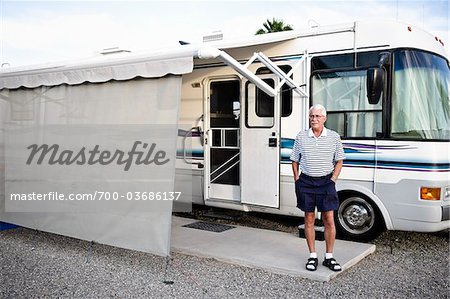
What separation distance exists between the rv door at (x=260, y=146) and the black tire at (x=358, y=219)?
2.78ft

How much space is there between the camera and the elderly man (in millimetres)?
4727

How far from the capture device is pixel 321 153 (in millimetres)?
4730

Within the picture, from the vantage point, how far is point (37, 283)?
466 cm

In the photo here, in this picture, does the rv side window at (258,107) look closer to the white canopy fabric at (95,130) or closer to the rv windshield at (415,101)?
the rv windshield at (415,101)

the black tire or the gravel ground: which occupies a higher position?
the black tire

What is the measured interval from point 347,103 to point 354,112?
143 mm

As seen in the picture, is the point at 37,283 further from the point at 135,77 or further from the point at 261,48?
the point at 261,48

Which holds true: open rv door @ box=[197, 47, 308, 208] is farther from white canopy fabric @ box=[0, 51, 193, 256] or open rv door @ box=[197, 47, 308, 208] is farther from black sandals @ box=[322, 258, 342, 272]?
white canopy fabric @ box=[0, 51, 193, 256]

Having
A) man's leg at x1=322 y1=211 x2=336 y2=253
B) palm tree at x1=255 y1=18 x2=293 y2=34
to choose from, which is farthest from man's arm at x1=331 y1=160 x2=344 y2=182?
palm tree at x1=255 y1=18 x2=293 y2=34

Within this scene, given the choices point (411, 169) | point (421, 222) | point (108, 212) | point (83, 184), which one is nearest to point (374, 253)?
point (421, 222)

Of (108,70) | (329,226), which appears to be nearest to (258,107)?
(108,70)

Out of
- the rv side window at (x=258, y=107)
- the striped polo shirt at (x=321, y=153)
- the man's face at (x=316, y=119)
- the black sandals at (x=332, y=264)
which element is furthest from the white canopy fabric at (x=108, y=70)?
the black sandals at (x=332, y=264)

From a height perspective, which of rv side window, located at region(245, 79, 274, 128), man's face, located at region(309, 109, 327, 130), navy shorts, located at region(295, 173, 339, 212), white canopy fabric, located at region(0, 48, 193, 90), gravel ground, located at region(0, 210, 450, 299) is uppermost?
white canopy fabric, located at region(0, 48, 193, 90)

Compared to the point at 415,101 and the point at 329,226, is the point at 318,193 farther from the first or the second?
the point at 415,101
